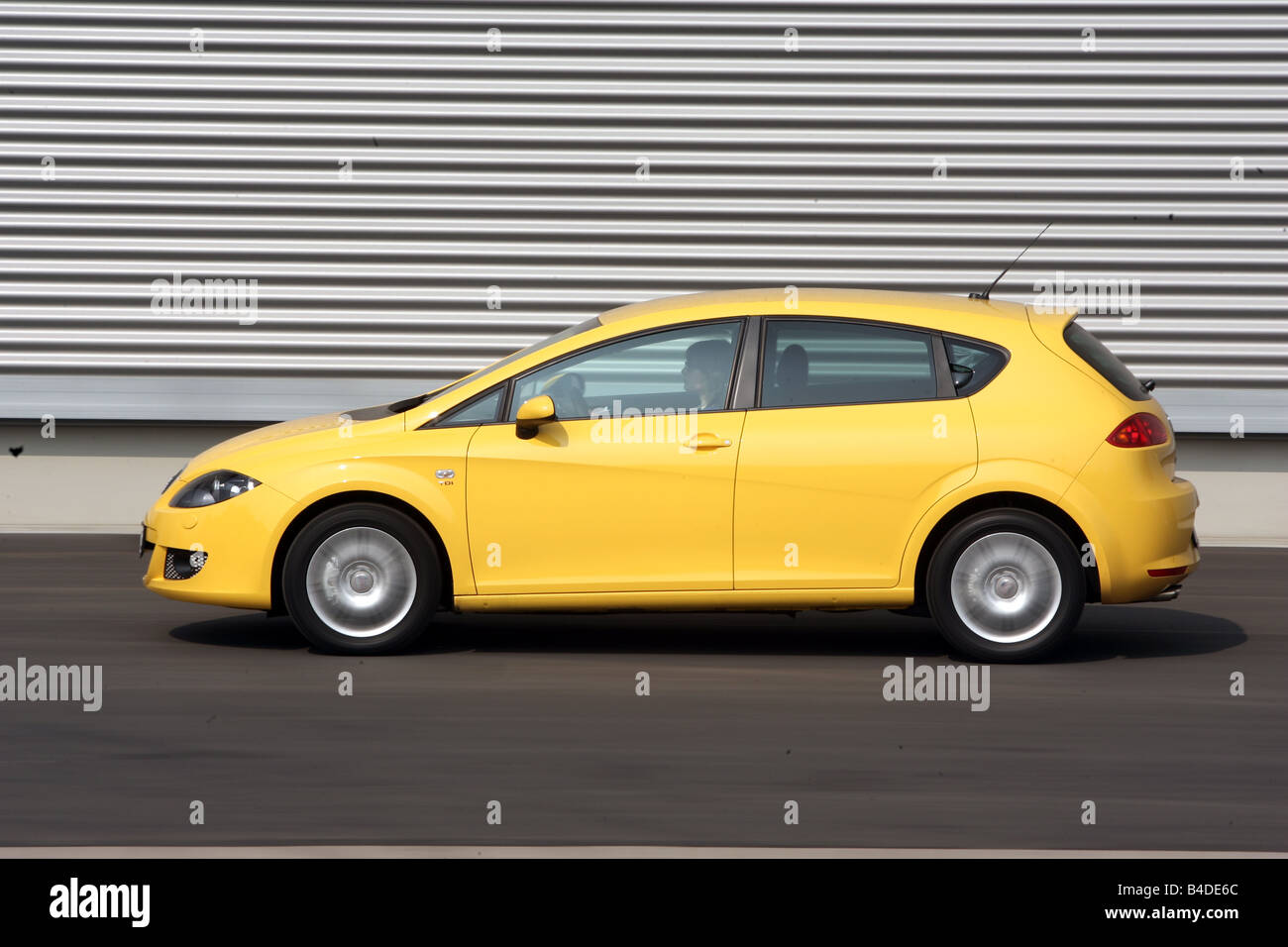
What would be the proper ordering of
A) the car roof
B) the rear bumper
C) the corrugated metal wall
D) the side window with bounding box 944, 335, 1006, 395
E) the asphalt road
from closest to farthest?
the asphalt road → the rear bumper → the side window with bounding box 944, 335, 1006, 395 → the car roof → the corrugated metal wall

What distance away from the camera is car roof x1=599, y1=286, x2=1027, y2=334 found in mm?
7641

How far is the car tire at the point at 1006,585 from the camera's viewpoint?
7.40 metres

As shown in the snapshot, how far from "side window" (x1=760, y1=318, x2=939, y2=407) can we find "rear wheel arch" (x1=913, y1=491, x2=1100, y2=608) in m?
0.51

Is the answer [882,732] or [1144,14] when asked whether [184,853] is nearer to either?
[882,732]

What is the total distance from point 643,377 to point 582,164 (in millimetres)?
5875

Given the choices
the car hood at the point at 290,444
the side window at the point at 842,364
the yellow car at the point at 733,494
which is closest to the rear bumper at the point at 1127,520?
the yellow car at the point at 733,494

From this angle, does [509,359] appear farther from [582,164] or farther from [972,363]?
[582,164]

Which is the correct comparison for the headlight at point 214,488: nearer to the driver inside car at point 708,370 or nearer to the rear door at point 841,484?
the driver inside car at point 708,370

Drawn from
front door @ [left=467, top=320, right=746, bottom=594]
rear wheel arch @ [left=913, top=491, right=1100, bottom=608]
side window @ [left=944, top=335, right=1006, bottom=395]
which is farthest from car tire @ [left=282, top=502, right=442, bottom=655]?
side window @ [left=944, top=335, right=1006, bottom=395]

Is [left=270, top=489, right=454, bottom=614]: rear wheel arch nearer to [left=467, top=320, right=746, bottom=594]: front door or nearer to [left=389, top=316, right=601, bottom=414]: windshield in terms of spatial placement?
[left=467, top=320, right=746, bottom=594]: front door

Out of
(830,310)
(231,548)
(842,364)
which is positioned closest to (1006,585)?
(842,364)

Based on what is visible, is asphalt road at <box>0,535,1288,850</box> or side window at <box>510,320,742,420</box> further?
side window at <box>510,320,742,420</box>

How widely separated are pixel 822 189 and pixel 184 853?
9.25 meters

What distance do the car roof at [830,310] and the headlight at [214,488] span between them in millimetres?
1746
